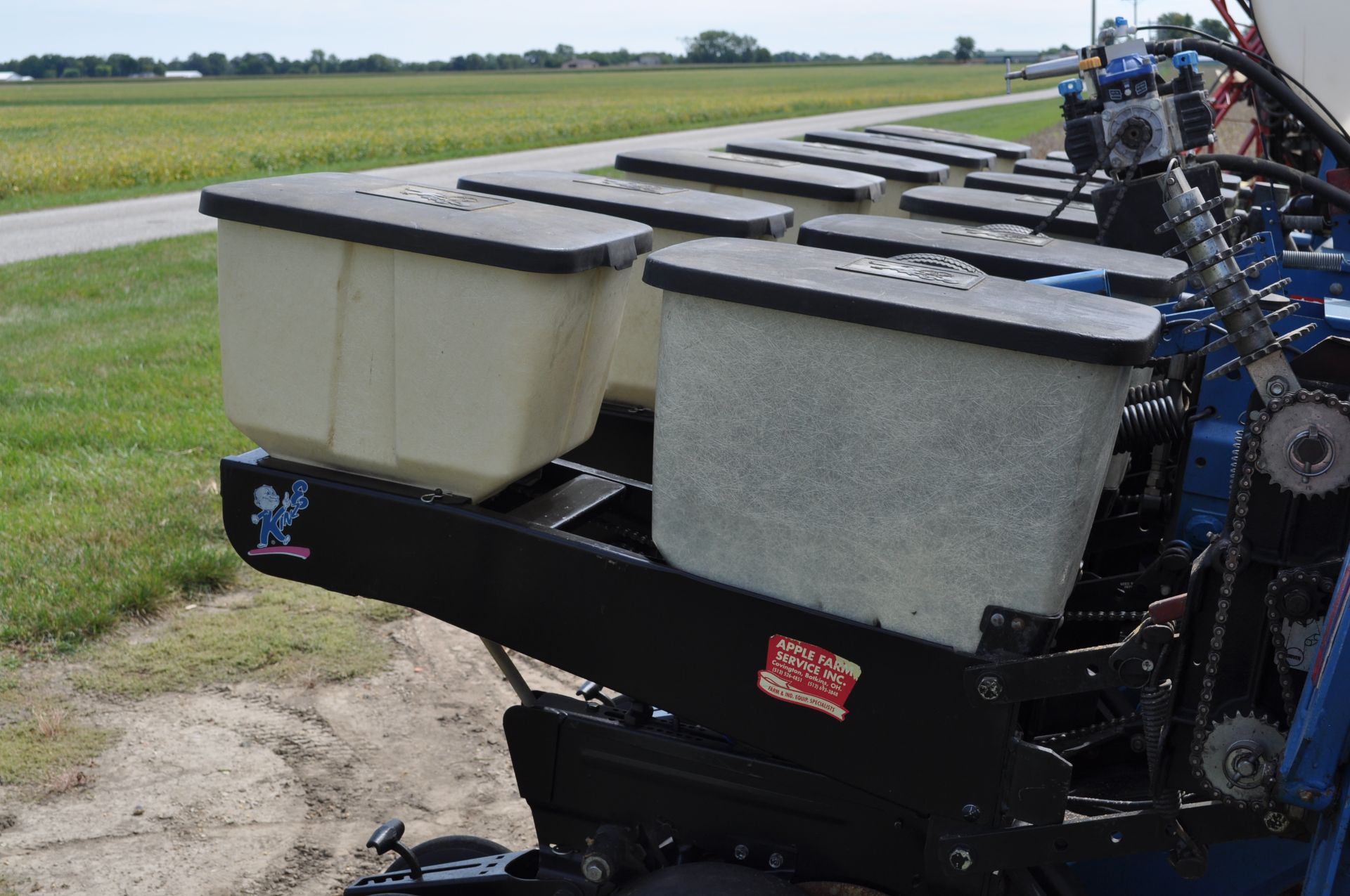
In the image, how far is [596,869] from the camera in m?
2.20

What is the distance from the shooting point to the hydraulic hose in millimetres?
2230

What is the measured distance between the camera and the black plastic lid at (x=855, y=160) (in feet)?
15.7

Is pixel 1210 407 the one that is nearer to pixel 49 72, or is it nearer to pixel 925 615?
pixel 925 615

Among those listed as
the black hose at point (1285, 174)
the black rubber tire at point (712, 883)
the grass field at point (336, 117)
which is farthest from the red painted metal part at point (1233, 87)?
the grass field at point (336, 117)

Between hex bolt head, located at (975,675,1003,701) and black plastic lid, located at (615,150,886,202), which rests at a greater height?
black plastic lid, located at (615,150,886,202)

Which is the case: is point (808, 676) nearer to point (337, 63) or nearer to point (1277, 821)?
point (1277, 821)

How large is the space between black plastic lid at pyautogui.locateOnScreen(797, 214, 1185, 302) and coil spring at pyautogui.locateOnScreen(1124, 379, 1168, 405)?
0.55 ft

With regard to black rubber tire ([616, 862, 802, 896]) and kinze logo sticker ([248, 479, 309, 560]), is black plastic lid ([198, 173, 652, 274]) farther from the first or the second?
black rubber tire ([616, 862, 802, 896])

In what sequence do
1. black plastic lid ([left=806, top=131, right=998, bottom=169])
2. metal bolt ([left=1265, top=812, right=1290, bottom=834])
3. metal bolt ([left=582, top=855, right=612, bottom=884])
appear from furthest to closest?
black plastic lid ([left=806, top=131, right=998, bottom=169]) < metal bolt ([left=582, top=855, right=612, bottom=884]) < metal bolt ([left=1265, top=812, right=1290, bottom=834])

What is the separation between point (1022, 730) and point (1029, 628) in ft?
1.81

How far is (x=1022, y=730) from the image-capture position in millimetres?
2266

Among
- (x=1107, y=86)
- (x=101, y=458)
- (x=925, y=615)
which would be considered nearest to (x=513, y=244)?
(x=925, y=615)

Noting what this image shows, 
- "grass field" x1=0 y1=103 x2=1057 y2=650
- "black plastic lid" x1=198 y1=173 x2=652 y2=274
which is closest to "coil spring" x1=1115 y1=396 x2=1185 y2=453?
"black plastic lid" x1=198 y1=173 x2=652 y2=274

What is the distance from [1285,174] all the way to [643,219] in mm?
1400
